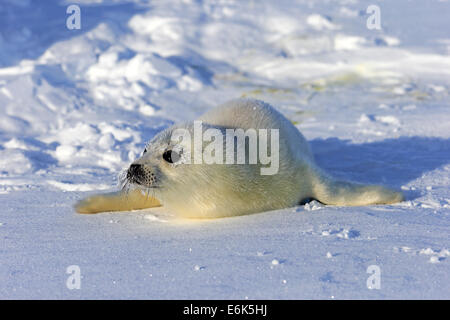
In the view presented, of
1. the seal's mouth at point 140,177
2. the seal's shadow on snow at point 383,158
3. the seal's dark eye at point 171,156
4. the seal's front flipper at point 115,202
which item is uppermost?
the seal's shadow on snow at point 383,158

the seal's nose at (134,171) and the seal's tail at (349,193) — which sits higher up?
the seal's nose at (134,171)

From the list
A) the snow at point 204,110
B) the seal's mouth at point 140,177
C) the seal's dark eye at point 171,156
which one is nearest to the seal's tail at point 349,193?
the snow at point 204,110

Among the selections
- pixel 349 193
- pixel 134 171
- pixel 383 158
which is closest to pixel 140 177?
pixel 134 171

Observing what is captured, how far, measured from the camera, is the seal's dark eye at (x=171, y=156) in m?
3.12

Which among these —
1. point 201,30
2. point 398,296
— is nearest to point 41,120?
point 201,30

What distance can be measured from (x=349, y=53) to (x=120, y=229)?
598cm

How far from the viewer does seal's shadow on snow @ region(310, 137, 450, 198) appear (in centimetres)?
404

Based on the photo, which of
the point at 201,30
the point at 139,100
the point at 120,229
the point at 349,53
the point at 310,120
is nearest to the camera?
the point at 120,229

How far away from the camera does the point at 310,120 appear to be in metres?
5.79

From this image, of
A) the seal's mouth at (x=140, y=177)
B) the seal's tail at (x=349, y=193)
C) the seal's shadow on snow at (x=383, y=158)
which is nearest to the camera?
the seal's mouth at (x=140, y=177)

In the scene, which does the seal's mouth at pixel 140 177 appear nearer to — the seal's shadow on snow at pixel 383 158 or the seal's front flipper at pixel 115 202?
the seal's front flipper at pixel 115 202

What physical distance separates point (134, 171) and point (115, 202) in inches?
17.8

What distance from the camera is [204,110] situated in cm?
646
